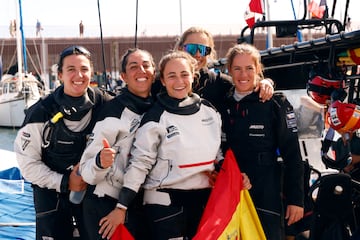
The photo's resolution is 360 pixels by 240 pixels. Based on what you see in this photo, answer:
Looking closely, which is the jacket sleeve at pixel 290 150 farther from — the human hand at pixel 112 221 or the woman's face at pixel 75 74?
the woman's face at pixel 75 74

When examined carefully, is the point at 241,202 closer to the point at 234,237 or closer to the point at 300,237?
the point at 234,237

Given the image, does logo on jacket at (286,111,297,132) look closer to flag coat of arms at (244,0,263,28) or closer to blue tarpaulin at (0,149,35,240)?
blue tarpaulin at (0,149,35,240)

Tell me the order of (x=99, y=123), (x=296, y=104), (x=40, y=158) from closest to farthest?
(x=99, y=123)
(x=40, y=158)
(x=296, y=104)

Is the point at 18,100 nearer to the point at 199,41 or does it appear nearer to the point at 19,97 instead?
the point at 19,97

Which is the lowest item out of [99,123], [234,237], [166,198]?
[234,237]

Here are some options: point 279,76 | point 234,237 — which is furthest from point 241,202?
point 279,76

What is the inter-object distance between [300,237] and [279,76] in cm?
140

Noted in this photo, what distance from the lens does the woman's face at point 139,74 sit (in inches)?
114

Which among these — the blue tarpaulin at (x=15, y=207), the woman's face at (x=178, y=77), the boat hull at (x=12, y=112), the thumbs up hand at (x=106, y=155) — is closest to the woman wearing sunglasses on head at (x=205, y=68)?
the woman's face at (x=178, y=77)

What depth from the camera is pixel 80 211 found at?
3.08m

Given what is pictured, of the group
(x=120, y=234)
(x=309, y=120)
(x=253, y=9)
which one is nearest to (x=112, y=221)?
(x=120, y=234)

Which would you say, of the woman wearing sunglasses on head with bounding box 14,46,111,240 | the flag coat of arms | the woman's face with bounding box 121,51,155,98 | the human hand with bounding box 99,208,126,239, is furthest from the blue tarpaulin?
the flag coat of arms

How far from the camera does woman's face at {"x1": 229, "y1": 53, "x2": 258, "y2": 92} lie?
3000 mm

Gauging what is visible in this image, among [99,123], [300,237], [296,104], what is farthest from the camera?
[296,104]
